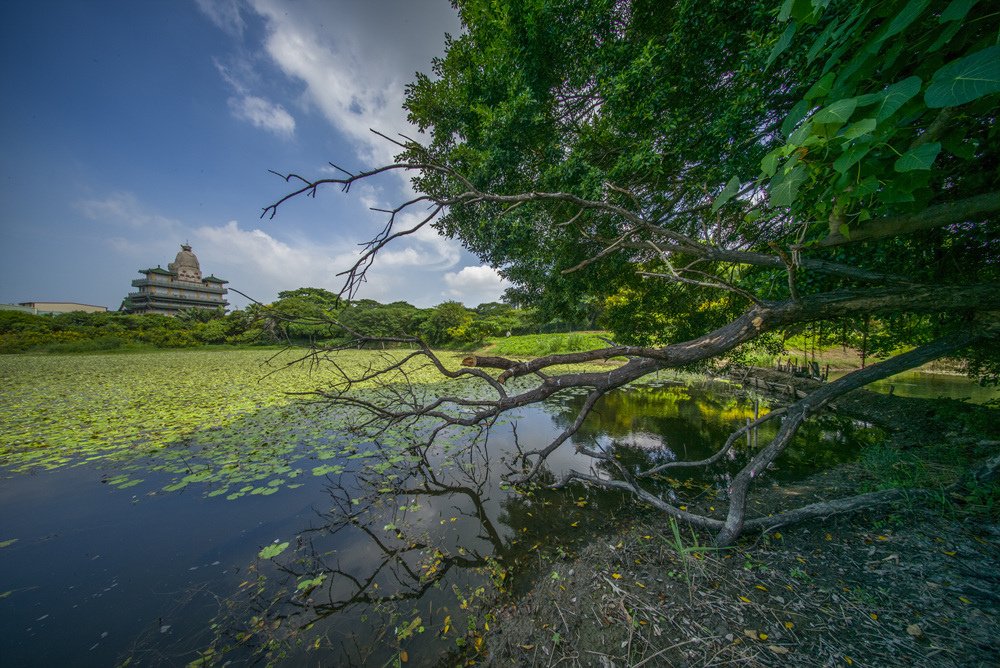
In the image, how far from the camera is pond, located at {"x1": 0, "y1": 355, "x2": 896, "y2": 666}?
7.18ft

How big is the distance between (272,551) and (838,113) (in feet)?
16.4

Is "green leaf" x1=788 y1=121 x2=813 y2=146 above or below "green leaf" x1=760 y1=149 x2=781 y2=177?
above

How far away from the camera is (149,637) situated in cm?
217

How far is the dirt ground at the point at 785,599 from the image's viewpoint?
1.67 meters

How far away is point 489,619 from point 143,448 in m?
6.66

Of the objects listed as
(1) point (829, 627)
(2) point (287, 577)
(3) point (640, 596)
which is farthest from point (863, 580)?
(2) point (287, 577)

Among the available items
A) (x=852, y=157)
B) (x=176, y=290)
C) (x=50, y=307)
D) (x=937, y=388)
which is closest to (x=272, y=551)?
(x=852, y=157)

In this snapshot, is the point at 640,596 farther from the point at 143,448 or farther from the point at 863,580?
the point at 143,448

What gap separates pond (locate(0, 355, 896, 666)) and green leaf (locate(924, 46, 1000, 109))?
3578mm

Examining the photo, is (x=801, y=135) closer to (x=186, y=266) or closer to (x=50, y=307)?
(x=186, y=266)

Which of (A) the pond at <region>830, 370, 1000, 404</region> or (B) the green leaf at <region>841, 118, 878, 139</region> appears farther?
(A) the pond at <region>830, 370, 1000, 404</region>

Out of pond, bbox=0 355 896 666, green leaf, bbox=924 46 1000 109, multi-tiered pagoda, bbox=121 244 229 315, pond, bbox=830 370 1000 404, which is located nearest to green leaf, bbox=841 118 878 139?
green leaf, bbox=924 46 1000 109

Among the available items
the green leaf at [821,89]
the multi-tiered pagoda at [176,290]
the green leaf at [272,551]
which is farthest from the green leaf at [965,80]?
the multi-tiered pagoda at [176,290]

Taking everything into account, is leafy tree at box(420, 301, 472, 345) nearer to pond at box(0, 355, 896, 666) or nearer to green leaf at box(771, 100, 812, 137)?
pond at box(0, 355, 896, 666)
